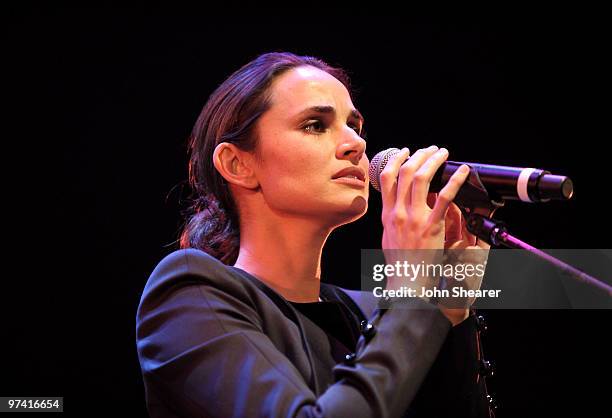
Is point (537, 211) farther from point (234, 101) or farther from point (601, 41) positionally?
point (234, 101)

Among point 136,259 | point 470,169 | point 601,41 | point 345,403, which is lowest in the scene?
point 136,259

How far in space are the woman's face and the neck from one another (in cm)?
5

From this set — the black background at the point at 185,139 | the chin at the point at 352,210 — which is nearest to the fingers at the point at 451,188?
the chin at the point at 352,210

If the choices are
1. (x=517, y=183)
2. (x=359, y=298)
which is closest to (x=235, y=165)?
(x=359, y=298)

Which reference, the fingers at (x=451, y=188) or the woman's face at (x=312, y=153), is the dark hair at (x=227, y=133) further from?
the fingers at (x=451, y=188)

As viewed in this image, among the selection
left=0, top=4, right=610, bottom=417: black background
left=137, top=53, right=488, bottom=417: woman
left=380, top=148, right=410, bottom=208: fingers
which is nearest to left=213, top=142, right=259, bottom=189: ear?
left=137, top=53, right=488, bottom=417: woman

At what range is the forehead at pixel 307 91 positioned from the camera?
1781mm

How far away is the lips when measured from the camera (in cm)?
168

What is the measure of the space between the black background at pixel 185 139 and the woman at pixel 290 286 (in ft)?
2.69

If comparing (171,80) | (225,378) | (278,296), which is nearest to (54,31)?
(171,80)

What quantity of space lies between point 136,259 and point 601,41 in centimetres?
229

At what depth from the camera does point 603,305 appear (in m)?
1.51

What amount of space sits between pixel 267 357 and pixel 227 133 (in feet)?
2.57

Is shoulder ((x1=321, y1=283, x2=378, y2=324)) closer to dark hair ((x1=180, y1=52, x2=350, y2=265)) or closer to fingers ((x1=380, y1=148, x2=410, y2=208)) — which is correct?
dark hair ((x1=180, y1=52, x2=350, y2=265))
